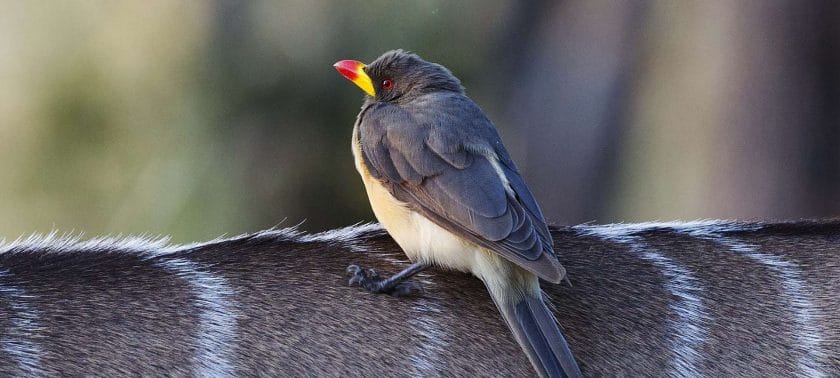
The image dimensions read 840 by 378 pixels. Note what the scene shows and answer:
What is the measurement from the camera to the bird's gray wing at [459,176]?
2.85m

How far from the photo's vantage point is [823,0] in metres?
5.30

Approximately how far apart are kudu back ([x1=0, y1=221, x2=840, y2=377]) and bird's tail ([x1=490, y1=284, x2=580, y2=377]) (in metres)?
0.12

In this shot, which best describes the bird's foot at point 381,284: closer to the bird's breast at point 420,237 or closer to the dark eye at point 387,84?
the bird's breast at point 420,237

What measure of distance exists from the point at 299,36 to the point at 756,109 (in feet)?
7.63

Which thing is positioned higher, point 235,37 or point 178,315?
point 235,37

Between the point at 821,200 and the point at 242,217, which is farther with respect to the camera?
the point at 242,217

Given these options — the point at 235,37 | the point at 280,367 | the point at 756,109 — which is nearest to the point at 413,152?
the point at 280,367

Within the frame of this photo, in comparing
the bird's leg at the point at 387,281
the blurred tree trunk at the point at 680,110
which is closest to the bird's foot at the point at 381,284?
the bird's leg at the point at 387,281

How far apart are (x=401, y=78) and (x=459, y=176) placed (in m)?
0.76

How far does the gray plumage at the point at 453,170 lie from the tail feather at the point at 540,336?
13 centimetres

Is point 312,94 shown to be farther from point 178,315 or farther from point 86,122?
point 178,315

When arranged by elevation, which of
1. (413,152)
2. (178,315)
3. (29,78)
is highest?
(29,78)

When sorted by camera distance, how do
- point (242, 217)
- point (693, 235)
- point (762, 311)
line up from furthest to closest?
point (242, 217)
point (693, 235)
point (762, 311)

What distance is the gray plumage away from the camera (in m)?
2.85
